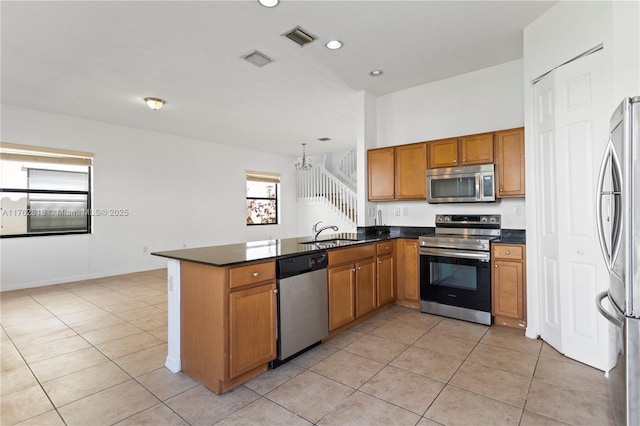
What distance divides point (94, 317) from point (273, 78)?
3.58 meters

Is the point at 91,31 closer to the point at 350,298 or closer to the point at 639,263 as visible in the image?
the point at 350,298

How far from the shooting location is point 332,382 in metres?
2.31

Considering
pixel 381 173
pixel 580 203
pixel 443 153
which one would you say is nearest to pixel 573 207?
pixel 580 203

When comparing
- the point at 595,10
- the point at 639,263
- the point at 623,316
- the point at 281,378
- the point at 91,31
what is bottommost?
the point at 281,378

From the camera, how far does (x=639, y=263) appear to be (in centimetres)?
150

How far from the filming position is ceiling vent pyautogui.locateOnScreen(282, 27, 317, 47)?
9.80ft

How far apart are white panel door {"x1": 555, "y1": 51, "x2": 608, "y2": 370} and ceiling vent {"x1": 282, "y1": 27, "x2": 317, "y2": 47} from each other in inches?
85.7

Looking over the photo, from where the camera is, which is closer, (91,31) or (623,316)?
(623,316)

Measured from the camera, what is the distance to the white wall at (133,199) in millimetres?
5145

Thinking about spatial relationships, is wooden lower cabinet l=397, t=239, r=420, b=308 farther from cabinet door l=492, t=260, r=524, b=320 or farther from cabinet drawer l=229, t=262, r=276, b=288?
cabinet drawer l=229, t=262, r=276, b=288

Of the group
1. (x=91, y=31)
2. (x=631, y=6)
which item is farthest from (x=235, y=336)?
(x=631, y=6)

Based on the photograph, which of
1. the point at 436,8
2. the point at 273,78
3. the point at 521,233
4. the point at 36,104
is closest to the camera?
the point at 436,8

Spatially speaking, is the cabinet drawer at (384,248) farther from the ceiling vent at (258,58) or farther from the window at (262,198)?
the window at (262,198)

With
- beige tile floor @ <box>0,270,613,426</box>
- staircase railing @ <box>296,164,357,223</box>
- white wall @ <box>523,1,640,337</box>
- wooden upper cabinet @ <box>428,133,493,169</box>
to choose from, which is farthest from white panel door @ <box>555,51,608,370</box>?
staircase railing @ <box>296,164,357,223</box>
